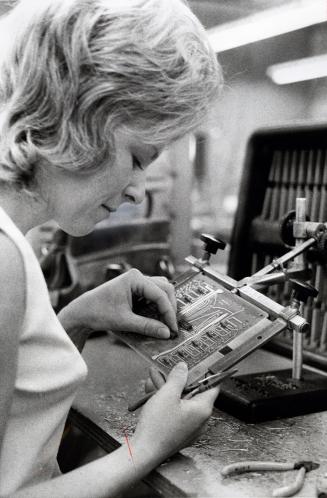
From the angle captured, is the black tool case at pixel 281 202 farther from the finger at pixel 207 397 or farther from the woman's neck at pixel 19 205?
the woman's neck at pixel 19 205

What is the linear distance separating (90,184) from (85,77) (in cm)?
17

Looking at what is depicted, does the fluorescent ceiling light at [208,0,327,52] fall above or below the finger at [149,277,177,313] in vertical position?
above

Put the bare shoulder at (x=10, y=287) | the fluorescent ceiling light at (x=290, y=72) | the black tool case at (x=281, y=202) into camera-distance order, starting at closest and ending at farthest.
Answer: the bare shoulder at (x=10, y=287), the black tool case at (x=281, y=202), the fluorescent ceiling light at (x=290, y=72)

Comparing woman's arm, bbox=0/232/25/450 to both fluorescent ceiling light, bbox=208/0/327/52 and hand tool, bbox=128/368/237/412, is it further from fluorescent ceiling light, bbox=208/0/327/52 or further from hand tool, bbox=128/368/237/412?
fluorescent ceiling light, bbox=208/0/327/52

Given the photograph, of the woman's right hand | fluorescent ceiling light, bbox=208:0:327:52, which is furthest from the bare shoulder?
fluorescent ceiling light, bbox=208:0:327:52

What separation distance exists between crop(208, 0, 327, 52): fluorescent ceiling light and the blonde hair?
6.35 ft

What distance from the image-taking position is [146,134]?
91 cm

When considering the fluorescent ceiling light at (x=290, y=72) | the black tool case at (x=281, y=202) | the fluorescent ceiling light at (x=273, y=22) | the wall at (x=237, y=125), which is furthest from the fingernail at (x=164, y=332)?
the fluorescent ceiling light at (x=290, y=72)

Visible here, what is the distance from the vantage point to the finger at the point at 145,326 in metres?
1.06

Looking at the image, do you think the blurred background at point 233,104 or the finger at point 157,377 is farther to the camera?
the blurred background at point 233,104

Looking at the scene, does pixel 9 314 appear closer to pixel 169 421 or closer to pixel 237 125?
pixel 169 421

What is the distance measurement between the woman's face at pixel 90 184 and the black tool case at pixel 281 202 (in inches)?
24.8

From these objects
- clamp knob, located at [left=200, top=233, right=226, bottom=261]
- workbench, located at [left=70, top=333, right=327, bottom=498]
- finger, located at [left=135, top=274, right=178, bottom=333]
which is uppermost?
clamp knob, located at [left=200, top=233, right=226, bottom=261]

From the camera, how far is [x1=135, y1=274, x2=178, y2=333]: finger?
108 centimetres
